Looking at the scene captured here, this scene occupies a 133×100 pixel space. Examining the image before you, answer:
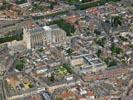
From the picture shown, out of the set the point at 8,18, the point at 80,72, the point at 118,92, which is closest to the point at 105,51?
the point at 80,72

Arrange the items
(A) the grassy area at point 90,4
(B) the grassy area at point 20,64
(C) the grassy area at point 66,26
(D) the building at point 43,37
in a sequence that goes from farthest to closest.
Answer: (A) the grassy area at point 90,4
(C) the grassy area at point 66,26
(D) the building at point 43,37
(B) the grassy area at point 20,64

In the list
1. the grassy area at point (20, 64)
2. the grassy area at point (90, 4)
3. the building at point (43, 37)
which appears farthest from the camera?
the grassy area at point (90, 4)

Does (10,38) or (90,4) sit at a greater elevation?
(90,4)

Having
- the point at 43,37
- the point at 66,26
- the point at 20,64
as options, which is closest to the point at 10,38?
the point at 43,37

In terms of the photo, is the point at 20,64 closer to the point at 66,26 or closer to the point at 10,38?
the point at 10,38

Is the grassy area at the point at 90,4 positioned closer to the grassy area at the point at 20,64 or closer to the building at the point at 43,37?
the building at the point at 43,37

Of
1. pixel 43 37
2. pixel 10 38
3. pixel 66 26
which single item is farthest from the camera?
Result: pixel 66 26

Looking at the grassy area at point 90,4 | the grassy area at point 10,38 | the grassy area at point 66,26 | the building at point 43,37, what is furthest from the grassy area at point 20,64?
the grassy area at point 90,4

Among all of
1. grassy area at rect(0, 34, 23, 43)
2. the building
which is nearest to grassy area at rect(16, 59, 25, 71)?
the building

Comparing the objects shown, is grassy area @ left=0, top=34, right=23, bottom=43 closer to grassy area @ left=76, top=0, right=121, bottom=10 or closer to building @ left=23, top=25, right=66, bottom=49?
building @ left=23, top=25, right=66, bottom=49
